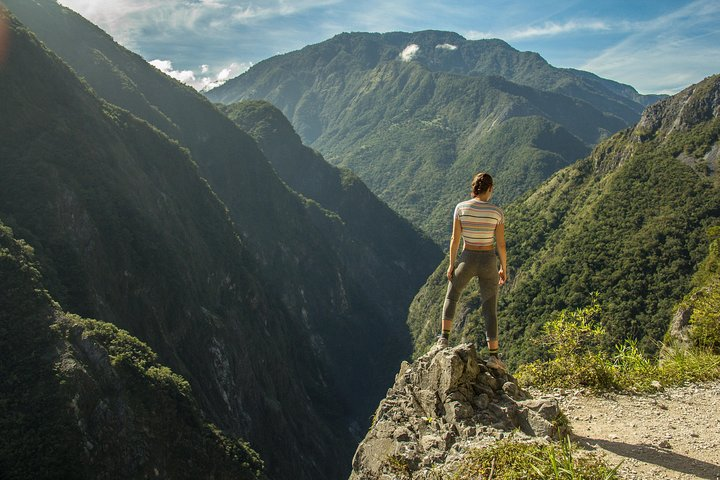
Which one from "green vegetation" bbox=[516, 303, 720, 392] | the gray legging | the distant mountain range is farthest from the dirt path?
the distant mountain range

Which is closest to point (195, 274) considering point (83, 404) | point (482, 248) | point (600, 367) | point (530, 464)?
point (83, 404)

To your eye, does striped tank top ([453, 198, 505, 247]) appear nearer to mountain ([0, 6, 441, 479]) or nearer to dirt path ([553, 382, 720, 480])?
dirt path ([553, 382, 720, 480])

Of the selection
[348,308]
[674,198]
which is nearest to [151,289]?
[674,198]

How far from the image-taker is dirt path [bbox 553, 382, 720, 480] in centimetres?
764

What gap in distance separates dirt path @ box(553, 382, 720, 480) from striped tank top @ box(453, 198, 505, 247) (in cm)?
368

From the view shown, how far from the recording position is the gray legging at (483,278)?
10008mm

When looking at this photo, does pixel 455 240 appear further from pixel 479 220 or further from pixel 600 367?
pixel 600 367

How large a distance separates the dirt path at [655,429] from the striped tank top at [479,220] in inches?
145

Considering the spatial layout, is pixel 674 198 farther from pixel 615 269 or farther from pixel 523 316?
pixel 523 316

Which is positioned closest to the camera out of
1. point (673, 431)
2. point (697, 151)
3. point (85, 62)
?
point (673, 431)

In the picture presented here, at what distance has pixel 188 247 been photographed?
252ft

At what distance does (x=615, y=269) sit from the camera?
234ft

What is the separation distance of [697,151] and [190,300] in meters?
80.9

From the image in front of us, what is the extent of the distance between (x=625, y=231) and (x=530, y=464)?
78.7m
